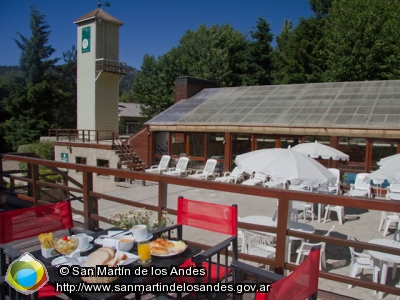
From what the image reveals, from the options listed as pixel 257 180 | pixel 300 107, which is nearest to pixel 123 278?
pixel 257 180

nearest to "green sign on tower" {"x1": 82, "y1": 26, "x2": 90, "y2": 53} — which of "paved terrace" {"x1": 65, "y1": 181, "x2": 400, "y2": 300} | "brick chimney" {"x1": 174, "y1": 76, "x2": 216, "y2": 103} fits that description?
"brick chimney" {"x1": 174, "y1": 76, "x2": 216, "y2": 103}

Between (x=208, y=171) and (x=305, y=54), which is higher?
(x=305, y=54)

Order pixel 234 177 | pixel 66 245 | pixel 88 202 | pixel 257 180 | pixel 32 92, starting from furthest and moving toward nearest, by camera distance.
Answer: pixel 32 92
pixel 234 177
pixel 257 180
pixel 88 202
pixel 66 245

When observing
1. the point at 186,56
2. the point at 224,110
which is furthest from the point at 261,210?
the point at 186,56

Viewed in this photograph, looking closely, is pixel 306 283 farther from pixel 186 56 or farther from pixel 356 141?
pixel 186 56

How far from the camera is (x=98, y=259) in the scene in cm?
206

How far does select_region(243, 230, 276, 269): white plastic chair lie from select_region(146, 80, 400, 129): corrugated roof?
7.87m

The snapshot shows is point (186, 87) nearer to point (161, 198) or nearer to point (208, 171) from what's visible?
point (208, 171)

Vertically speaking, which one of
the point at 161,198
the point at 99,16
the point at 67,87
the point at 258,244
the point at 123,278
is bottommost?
the point at 258,244

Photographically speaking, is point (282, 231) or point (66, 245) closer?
point (66, 245)

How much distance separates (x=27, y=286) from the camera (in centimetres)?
199

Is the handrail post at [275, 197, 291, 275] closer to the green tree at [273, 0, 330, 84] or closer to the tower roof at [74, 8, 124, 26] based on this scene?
the green tree at [273, 0, 330, 84]

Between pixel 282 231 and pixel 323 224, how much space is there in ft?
17.7

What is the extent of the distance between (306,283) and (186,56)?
3022cm
